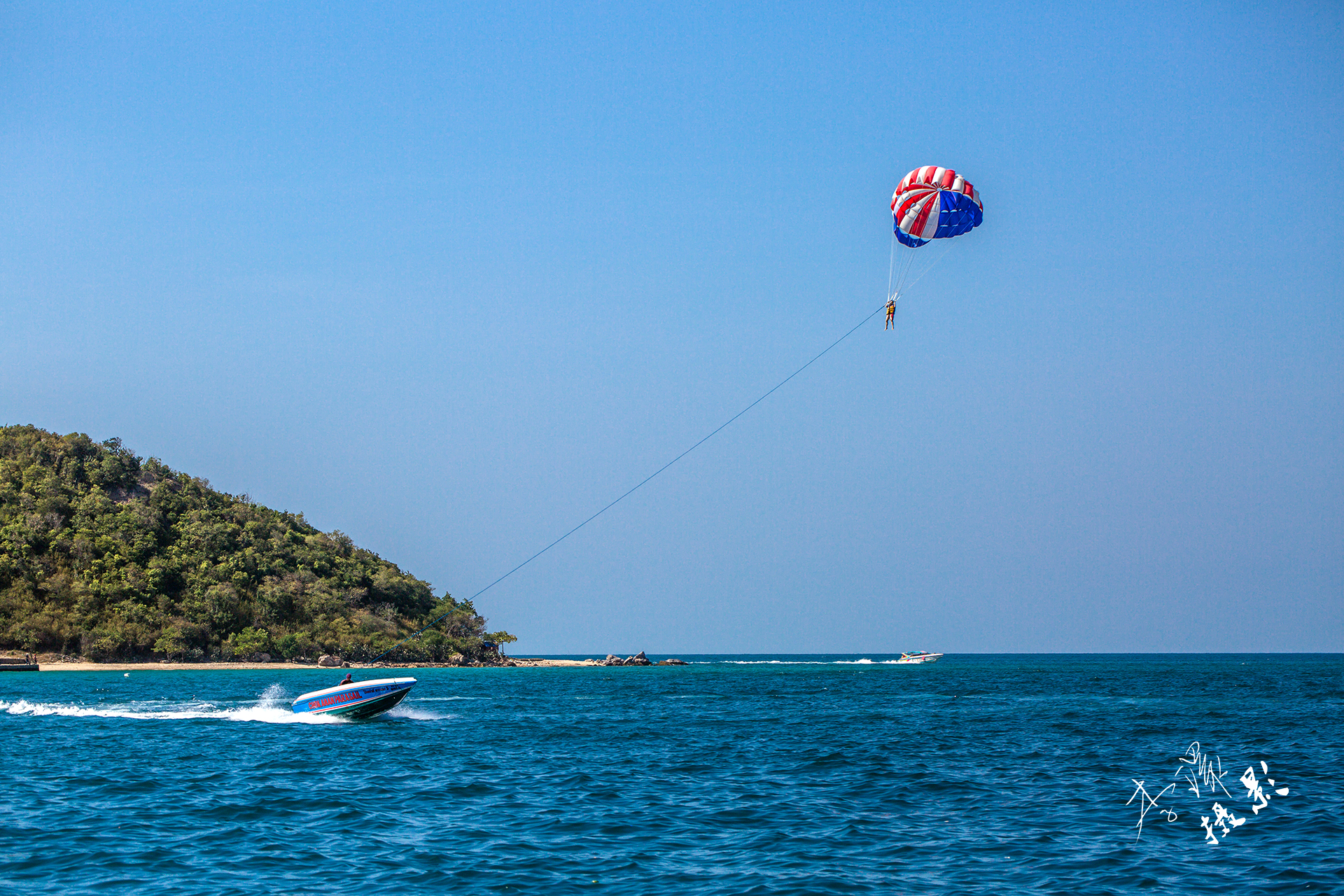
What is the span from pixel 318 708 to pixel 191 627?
203 feet

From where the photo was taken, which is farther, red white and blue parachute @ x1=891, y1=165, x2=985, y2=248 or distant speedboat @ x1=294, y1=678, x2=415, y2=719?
distant speedboat @ x1=294, y1=678, x2=415, y2=719

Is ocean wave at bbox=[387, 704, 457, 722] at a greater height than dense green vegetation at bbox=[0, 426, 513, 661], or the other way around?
dense green vegetation at bbox=[0, 426, 513, 661]

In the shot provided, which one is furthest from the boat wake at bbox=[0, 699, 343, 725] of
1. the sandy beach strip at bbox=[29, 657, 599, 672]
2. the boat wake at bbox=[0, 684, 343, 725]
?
the sandy beach strip at bbox=[29, 657, 599, 672]

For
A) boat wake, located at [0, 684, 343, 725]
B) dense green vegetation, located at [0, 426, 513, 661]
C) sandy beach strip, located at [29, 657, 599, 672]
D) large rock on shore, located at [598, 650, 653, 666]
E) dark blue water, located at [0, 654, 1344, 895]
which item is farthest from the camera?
large rock on shore, located at [598, 650, 653, 666]

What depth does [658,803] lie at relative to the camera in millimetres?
22000

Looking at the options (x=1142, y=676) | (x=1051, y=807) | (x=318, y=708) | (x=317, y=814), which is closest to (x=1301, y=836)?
(x=1051, y=807)

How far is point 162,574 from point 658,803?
90264mm

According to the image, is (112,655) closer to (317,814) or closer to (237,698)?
(237,698)

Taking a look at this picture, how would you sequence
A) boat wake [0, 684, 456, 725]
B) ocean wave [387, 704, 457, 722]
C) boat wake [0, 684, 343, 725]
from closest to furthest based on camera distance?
boat wake [0, 684, 456, 725] → boat wake [0, 684, 343, 725] → ocean wave [387, 704, 457, 722]

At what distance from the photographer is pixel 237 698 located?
178 ft

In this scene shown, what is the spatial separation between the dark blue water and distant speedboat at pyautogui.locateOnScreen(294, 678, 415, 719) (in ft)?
1.92

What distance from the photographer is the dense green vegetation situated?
3548 inches
